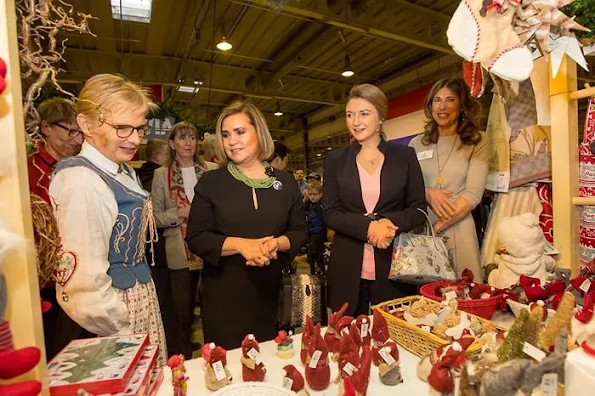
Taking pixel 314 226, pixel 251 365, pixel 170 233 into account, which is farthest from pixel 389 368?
pixel 314 226

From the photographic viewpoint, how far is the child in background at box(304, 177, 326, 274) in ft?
17.0

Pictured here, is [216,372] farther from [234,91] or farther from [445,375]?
[234,91]

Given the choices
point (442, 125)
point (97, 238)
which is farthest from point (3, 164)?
point (442, 125)

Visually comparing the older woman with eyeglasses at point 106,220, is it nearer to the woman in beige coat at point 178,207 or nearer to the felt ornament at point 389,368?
the felt ornament at point 389,368

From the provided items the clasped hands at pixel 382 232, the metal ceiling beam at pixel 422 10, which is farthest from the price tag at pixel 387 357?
the metal ceiling beam at pixel 422 10

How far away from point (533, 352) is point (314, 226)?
14.4ft

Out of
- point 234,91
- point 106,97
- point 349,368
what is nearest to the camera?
point 349,368

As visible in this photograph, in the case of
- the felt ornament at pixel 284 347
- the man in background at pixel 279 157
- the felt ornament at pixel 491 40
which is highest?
the felt ornament at pixel 491 40

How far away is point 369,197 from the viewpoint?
1.86 m

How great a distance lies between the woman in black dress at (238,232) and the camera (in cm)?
167

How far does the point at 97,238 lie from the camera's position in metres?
1.17

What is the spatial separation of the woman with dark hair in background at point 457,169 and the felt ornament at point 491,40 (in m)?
1.09

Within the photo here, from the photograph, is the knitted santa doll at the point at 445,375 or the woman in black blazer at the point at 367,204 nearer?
the knitted santa doll at the point at 445,375

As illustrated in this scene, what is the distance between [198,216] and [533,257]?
4.27 feet
